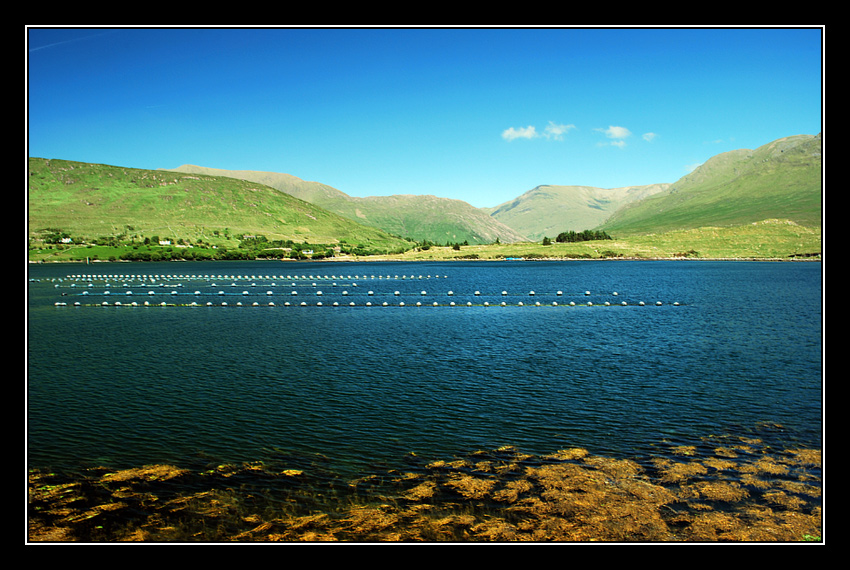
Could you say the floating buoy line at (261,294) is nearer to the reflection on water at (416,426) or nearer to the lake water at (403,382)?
the lake water at (403,382)

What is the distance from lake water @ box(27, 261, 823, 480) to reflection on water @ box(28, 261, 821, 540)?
19 centimetres

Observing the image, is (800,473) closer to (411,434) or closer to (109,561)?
(411,434)

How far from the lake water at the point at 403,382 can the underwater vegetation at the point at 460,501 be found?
1.49 m

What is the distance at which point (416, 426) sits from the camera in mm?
23875

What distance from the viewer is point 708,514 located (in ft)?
50.8

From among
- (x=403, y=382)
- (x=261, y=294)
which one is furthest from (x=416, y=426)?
(x=261, y=294)

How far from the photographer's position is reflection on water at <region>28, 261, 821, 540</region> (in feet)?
51.8

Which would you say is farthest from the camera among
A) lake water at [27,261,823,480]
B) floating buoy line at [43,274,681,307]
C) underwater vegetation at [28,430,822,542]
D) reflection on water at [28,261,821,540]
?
floating buoy line at [43,274,681,307]

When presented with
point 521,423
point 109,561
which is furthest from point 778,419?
point 109,561

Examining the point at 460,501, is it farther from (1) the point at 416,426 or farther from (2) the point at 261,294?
(2) the point at 261,294

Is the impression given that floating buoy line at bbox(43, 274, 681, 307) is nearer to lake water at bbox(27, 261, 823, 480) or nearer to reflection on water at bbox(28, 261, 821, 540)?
lake water at bbox(27, 261, 823, 480)

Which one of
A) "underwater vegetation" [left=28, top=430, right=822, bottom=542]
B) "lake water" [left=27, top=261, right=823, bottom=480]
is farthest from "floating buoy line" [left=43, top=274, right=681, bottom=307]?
"underwater vegetation" [left=28, top=430, right=822, bottom=542]

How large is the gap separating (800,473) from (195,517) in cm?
2027
